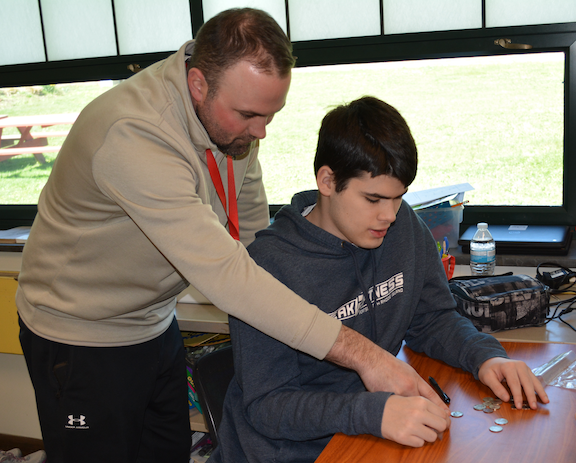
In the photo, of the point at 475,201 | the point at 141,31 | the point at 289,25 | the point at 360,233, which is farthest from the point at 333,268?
the point at 141,31

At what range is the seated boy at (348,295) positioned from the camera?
1.08 m

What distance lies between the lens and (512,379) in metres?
1.08

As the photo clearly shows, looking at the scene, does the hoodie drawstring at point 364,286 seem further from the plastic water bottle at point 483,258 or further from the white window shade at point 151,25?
the white window shade at point 151,25

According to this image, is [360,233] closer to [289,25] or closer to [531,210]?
[531,210]

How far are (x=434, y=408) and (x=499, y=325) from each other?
2.04 feet

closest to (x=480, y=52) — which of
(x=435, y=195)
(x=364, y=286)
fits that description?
(x=435, y=195)

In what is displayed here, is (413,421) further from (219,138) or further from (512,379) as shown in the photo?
(219,138)

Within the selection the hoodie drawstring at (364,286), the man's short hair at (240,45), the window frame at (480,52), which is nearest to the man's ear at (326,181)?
the hoodie drawstring at (364,286)

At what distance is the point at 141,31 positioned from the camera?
2604mm

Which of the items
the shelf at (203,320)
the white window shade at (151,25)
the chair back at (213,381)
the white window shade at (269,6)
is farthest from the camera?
the white window shade at (151,25)

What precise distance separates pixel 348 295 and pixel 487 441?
17.6 inches

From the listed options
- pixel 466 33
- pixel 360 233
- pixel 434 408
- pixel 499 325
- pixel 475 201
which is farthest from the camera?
pixel 475 201

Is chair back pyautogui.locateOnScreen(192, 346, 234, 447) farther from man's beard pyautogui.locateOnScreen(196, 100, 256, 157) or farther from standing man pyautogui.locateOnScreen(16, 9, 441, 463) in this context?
man's beard pyautogui.locateOnScreen(196, 100, 256, 157)

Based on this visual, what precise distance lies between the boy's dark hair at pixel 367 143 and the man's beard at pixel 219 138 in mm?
198
